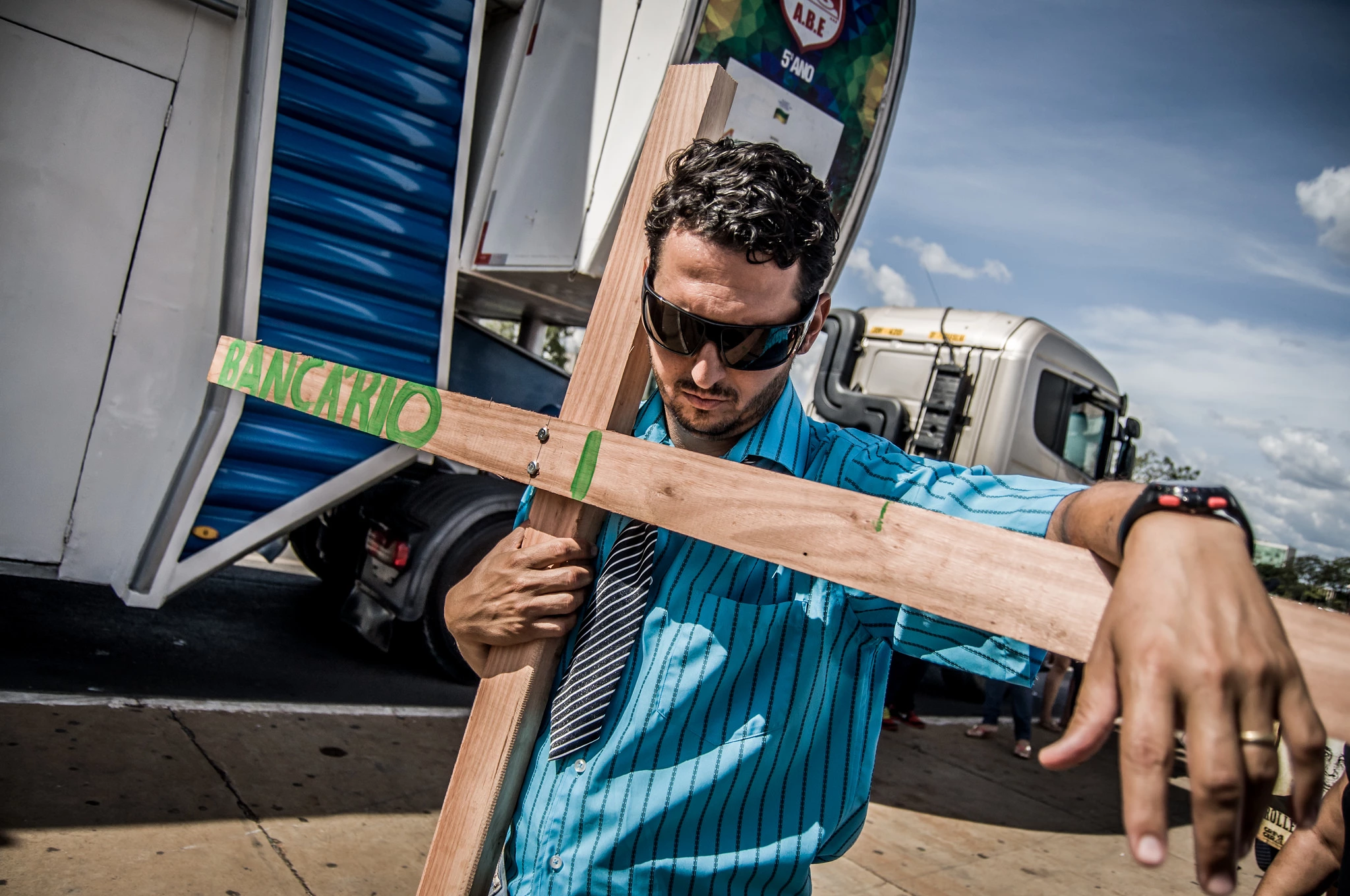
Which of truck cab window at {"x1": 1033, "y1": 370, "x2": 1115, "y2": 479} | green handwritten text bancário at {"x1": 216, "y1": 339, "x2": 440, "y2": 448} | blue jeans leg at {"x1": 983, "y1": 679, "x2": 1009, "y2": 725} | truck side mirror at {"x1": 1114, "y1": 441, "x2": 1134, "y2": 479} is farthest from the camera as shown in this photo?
truck side mirror at {"x1": 1114, "y1": 441, "x2": 1134, "y2": 479}

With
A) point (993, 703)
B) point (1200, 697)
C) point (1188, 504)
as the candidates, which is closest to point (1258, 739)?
point (1200, 697)

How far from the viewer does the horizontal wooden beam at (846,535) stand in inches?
26.6

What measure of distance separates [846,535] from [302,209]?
340 cm

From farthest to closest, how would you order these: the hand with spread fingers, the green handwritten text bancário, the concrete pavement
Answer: the concrete pavement → the green handwritten text bancário → the hand with spread fingers

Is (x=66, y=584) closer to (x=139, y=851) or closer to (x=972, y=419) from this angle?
(x=139, y=851)

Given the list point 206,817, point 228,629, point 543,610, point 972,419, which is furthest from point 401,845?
point 972,419

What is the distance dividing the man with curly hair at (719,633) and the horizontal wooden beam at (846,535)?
0.16 meters

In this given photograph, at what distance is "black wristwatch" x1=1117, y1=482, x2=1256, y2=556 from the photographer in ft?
2.09

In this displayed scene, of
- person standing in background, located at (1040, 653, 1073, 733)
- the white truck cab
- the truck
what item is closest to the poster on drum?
the truck

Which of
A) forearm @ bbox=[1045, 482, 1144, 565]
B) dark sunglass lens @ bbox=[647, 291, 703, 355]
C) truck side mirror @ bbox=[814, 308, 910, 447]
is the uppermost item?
truck side mirror @ bbox=[814, 308, 910, 447]

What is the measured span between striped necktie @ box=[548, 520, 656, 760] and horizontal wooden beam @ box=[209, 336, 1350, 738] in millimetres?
164

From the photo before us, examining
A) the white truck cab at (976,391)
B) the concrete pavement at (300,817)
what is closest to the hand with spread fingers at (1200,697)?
the concrete pavement at (300,817)

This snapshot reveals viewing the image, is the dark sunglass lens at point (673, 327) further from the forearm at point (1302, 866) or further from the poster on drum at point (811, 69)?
the poster on drum at point (811, 69)

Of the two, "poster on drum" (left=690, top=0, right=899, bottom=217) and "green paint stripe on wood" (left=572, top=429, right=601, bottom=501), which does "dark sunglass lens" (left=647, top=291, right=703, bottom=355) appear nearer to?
"green paint stripe on wood" (left=572, top=429, right=601, bottom=501)
